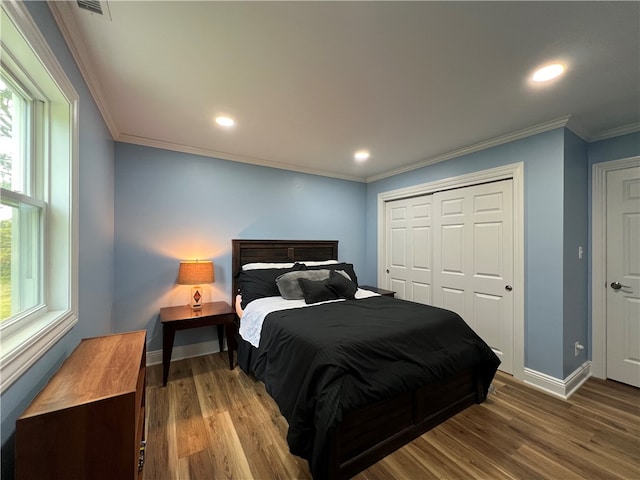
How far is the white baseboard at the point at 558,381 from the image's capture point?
2.24 meters

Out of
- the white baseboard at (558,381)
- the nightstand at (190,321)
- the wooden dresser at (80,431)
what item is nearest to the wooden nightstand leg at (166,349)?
the nightstand at (190,321)

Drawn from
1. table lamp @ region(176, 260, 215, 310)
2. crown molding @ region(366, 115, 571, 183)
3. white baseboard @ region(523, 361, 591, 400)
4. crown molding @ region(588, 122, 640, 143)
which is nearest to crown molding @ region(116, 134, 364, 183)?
crown molding @ region(366, 115, 571, 183)

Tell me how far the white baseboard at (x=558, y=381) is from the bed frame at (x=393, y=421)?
67 cm

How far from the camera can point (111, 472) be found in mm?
881

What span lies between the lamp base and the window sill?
1.52 m

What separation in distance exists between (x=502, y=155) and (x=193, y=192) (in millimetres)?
3417

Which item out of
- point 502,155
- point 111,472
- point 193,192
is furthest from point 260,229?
point 502,155

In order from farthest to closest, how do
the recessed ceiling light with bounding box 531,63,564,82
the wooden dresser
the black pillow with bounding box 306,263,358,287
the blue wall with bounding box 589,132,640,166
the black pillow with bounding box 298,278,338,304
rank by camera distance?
the black pillow with bounding box 306,263,358,287, the black pillow with bounding box 298,278,338,304, the blue wall with bounding box 589,132,640,166, the recessed ceiling light with bounding box 531,63,564,82, the wooden dresser

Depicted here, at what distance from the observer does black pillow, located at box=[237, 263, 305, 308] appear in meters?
2.73

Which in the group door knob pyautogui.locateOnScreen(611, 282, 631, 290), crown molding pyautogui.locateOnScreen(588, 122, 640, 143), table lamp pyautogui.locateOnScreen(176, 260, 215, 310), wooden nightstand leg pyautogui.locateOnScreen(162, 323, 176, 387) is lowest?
wooden nightstand leg pyautogui.locateOnScreen(162, 323, 176, 387)

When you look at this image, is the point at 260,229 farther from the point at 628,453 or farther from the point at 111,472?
the point at 628,453

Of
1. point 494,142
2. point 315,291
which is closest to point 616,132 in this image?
point 494,142

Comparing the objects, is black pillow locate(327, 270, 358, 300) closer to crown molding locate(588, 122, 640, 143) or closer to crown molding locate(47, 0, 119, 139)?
crown molding locate(47, 0, 119, 139)

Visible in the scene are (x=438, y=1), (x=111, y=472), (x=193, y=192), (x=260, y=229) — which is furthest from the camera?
(x=260, y=229)
